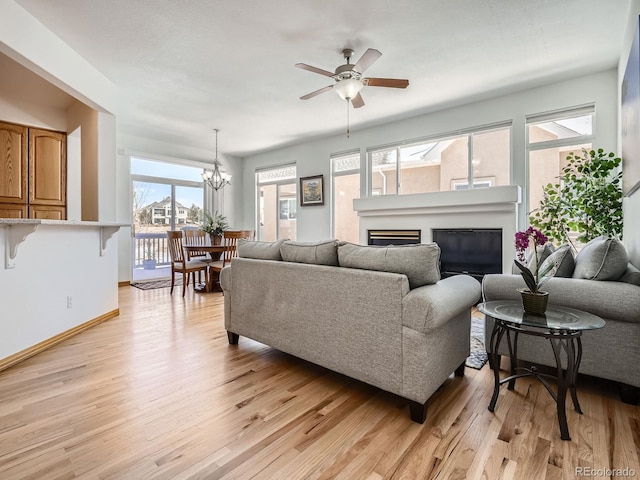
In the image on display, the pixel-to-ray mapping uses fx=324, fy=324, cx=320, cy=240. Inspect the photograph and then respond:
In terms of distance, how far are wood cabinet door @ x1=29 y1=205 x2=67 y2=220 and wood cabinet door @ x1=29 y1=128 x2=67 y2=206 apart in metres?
0.06

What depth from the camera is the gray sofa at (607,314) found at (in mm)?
1747

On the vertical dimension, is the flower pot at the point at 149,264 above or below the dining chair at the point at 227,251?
below

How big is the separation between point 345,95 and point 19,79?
3538 mm

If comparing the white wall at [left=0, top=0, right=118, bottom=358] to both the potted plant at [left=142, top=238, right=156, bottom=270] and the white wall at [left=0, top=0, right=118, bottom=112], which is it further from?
the potted plant at [left=142, top=238, right=156, bottom=270]

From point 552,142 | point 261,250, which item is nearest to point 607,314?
point 261,250

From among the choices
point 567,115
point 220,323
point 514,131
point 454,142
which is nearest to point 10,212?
point 220,323

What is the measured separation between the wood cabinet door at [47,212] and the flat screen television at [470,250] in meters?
5.30

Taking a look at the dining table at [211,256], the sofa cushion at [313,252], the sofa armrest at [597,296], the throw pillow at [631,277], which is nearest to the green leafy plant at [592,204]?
the throw pillow at [631,277]

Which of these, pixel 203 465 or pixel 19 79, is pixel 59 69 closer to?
pixel 19 79

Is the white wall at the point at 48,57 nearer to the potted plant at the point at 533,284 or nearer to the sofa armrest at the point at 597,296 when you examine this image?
the potted plant at the point at 533,284

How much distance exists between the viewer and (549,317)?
5.45 ft

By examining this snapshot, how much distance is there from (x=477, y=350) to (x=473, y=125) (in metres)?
3.23

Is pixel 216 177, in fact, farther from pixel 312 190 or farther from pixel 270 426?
pixel 270 426

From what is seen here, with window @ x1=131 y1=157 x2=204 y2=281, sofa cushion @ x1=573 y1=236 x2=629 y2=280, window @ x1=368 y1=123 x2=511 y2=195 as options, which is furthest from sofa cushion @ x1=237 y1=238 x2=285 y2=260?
window @ x1=131 y1=157 x2=204 y2=281
